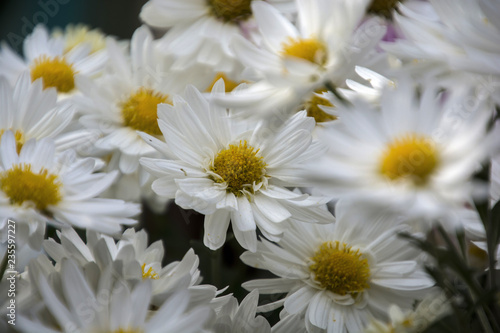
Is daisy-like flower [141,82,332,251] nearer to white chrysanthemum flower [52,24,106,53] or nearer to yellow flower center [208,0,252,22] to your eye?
yellow flower center [208,0,252,22]

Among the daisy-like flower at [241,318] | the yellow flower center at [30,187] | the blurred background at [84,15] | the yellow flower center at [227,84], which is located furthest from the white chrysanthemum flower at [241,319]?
the blurred background at [84,15]

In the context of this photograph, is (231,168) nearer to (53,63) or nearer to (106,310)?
(106,310)

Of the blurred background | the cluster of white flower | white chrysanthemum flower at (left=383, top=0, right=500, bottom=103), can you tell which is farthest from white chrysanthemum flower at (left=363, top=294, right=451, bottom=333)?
A: the blurred background

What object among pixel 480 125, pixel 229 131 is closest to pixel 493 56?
pixel 480 125

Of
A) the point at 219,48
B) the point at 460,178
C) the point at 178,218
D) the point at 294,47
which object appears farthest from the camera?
the point at 178,218

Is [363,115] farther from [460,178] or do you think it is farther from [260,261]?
[260,261]

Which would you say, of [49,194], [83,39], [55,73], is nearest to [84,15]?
[83,39]

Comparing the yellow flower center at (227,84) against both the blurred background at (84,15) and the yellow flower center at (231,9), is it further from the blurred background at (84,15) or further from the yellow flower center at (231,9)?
the blurred background at (84,15)

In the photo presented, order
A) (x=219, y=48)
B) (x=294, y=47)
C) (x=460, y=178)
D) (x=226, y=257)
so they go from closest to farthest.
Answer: (x=460, y=178)
(x=294, y=47)
(x=219, y=48)
(x=226, y=257)
